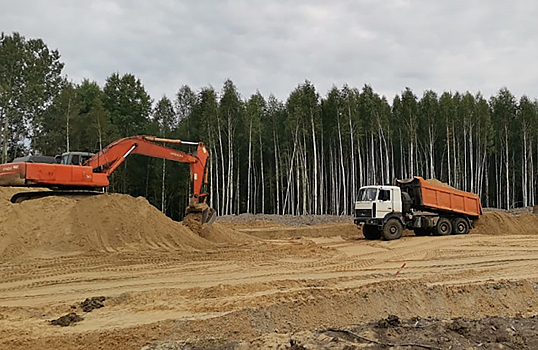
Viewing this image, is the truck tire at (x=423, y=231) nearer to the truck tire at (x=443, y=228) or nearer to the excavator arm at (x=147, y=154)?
the truck tire at (x=443, y=228)

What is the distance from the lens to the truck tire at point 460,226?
2130 centimetres

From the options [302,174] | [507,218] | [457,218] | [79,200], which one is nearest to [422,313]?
[79,200]

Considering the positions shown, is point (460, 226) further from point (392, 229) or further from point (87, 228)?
point (87, 228)

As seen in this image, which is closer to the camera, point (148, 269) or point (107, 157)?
point (148, 269)

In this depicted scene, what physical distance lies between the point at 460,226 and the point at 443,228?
1.02 metres

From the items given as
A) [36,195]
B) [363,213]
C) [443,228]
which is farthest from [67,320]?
[443,228]

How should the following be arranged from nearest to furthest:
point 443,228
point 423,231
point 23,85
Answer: point 443,228 → point 423,231 → point 23,85

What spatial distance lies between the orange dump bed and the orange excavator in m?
9.25

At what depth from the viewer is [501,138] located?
42625mm

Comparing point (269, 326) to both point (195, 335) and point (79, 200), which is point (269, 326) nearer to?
point (195, 335)

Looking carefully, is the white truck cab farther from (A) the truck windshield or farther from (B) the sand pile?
(B) the sand pile

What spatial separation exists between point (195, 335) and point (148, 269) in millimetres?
5618

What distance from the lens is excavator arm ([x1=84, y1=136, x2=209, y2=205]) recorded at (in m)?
15.3

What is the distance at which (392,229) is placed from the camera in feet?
62.4
